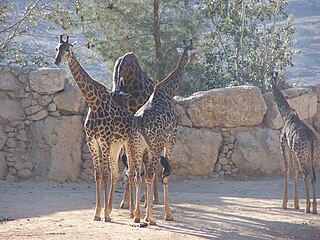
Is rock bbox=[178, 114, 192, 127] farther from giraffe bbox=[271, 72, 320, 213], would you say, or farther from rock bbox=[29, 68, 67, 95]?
giraffe bbox=[271, 72, 320, 213]

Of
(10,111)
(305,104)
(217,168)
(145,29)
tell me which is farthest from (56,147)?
(305,104)

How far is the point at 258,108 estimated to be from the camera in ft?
50.6

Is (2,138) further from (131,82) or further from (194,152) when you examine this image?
(194,152)

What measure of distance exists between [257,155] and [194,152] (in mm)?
1513

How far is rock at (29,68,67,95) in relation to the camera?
14.3 metres

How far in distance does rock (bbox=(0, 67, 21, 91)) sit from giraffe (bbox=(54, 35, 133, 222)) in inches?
192

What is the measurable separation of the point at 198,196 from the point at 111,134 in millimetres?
3531

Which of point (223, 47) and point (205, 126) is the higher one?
point (223, 47)

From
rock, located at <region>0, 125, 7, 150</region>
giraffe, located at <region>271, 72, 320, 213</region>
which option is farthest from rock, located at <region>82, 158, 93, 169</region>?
giraffe, located at <region>271, 72, 320, 213</region>

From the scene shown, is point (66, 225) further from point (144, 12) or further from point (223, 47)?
point (223, 47)

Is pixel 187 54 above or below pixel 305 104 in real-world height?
above

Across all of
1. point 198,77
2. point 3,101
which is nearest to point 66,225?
point 3,101

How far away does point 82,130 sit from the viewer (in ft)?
47.2

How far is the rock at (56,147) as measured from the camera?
1399 cm
